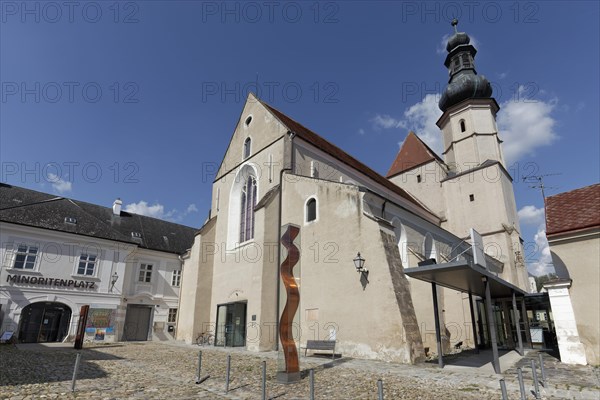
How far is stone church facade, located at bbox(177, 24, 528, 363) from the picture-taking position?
1366 centimetres

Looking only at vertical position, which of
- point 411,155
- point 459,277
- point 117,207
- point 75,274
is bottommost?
point 459,277

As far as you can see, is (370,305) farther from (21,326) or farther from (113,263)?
(21,326)

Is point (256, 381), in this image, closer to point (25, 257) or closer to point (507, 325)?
point (507, 325)

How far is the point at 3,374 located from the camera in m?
9.76

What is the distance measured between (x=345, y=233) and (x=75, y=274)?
1875 centimetres

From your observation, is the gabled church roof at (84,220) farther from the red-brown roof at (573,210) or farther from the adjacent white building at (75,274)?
the red-brown roof at (573,210)

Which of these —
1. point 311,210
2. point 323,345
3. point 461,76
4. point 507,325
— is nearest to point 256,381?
point 323,345

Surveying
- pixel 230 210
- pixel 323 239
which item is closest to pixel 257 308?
pixel 323 239

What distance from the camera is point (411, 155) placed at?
34.7 m

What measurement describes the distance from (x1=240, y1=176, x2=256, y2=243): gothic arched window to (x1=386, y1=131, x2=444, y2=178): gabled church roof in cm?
1767

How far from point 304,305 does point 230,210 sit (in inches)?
348

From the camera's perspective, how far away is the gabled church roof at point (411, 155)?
109 ft

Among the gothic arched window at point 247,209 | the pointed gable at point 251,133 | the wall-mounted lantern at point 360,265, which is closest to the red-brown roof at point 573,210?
the wall-mounted lantern at point 360,265

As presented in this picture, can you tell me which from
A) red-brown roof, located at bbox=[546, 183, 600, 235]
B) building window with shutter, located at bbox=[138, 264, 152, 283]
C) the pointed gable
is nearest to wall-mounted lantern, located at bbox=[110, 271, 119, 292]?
building window with shutter, located at bbox=[138, 264, 152, 283]
